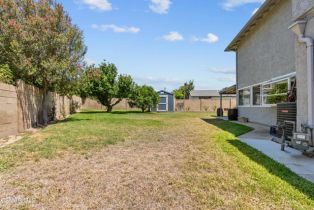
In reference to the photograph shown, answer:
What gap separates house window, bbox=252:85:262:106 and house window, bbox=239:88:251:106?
0.98 metres

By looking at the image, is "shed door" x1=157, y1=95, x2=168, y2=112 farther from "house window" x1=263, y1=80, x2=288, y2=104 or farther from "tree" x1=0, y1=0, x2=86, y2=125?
"house window" x1=263, y1=80, x2=288, y2=104

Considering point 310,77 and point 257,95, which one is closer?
point 310,77

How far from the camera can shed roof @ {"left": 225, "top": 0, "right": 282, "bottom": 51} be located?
11.0 m

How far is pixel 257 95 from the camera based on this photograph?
13570 mm

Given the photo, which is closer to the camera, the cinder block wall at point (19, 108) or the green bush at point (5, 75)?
the cinder block wall at point (19, 108)

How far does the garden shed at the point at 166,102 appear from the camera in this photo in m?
34.4

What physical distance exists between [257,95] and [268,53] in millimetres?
2584

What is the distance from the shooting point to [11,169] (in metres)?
4.49

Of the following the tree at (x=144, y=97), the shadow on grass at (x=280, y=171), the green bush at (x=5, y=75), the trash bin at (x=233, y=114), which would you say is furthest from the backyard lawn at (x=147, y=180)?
the tree at (x=144, y=97)

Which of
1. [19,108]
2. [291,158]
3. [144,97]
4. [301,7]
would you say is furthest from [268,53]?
[144,97]

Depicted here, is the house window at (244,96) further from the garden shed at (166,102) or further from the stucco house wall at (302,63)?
the garden shed at (166,102)

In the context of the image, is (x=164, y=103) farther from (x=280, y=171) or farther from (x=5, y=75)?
(x=280, y=171)

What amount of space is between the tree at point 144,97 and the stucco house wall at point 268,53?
12960mm

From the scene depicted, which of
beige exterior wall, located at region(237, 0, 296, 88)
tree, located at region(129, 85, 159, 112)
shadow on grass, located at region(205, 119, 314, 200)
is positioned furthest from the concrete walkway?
tree, located at region(129, 85, 159, 112)
